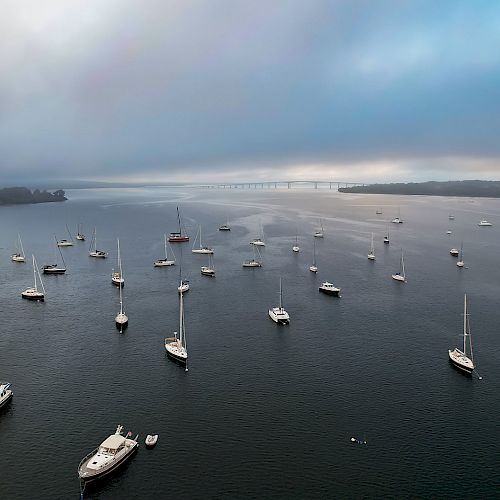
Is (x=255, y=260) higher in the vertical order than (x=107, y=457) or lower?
higher

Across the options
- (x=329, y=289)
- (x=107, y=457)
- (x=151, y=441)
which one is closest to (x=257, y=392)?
(x=151, y=441)

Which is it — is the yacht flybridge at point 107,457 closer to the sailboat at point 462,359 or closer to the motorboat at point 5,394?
the motorboat at point 5,394

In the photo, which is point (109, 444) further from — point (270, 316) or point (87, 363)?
point (270, 316)

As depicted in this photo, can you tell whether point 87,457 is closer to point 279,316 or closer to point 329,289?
point 279,316

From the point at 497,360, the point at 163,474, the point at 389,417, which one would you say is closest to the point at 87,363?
the point at 163,474

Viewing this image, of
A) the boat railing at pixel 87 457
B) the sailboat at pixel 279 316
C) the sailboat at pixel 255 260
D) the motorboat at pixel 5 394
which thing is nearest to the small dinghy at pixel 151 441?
the boat railing at pixel 87 457
